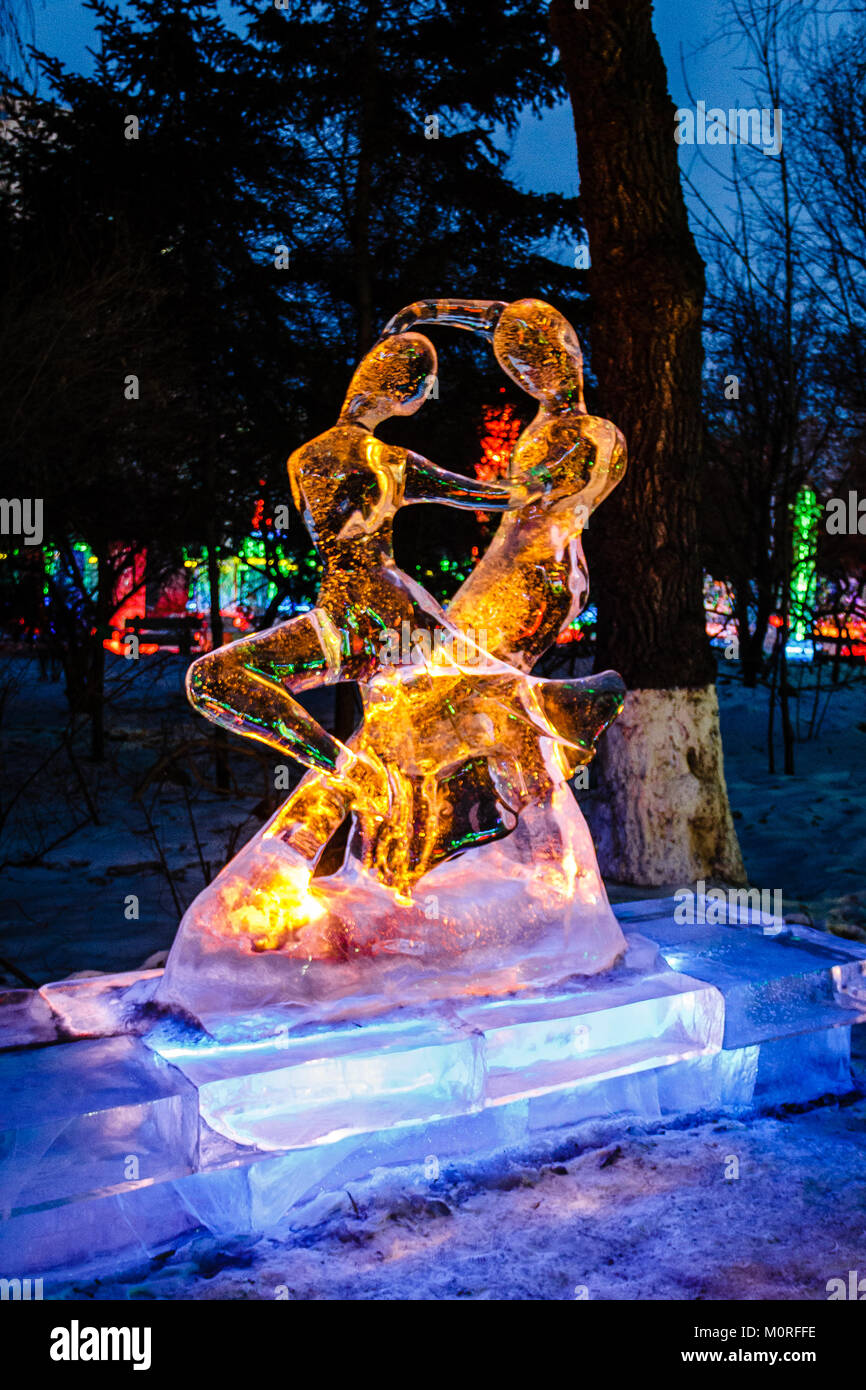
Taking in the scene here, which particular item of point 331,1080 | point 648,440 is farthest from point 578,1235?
point 648,440

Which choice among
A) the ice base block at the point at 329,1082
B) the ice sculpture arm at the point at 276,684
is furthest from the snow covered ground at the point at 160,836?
the ice sculpture arm at the point at 276,684

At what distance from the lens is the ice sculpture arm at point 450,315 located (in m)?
3.35

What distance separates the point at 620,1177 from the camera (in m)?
2.79

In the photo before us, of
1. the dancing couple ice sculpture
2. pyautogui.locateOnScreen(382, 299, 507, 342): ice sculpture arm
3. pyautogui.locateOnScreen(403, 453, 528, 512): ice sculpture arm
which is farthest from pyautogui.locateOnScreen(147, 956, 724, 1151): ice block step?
pyautogui.locateOnScreen(382, 299, 507, 342): ice sculpture arm

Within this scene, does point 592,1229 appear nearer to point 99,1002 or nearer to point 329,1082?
point 329,1082

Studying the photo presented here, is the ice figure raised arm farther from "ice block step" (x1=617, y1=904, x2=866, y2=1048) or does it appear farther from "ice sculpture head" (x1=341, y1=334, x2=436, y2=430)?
"ice block step" (x1=617, y1=904, x2=866, y2=1048)

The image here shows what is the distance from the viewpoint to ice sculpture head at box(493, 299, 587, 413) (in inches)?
130

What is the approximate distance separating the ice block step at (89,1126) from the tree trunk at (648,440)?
128 inches

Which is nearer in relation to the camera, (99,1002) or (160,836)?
(99,1002)

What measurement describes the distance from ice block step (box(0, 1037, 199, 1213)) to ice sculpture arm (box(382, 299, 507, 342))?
85.1 inches

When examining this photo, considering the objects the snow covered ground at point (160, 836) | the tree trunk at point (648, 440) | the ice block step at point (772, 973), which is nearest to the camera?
the ice block step at point (772, 973)

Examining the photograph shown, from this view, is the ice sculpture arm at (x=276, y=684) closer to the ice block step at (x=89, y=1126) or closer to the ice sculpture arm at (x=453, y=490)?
the ice sculpture arm at (x=453, y=490)

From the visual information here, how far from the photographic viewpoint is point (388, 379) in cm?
321

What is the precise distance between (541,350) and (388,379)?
47cm
